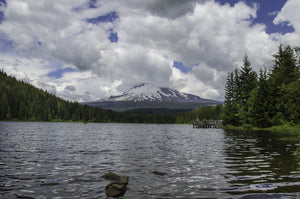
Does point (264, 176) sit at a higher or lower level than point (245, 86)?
lower

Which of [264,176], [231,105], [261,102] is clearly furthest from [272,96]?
[264,176]

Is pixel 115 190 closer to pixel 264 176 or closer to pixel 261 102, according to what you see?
pixel 264 176

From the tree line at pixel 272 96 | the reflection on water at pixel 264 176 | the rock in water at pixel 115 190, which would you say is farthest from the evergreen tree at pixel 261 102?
the rock in water at pixel 115 190

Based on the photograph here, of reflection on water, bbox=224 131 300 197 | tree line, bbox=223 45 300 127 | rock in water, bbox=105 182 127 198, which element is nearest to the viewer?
rock in water, bbox=105 182 127 198

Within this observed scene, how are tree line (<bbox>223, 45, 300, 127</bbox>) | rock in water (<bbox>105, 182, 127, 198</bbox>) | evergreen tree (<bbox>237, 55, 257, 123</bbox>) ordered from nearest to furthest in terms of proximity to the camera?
rock in water (<bbox>105, 182, 127, 198</bbox>) → tree line (<bbox>223, 45, 300, 127</bbox>) → evergreen tree (<bbox>237, 55, 257, 123</bbox>)

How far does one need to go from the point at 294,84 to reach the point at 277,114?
20186 millimetres

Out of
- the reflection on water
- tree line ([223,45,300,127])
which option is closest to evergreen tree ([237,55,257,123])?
tree line ([223,45,300,127])

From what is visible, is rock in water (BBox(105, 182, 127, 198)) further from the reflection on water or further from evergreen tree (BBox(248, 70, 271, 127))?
evergreen tree (BBox(248, 70, 271, 127))

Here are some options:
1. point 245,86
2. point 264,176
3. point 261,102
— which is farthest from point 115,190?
point 245,86

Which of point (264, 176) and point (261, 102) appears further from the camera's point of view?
point (261, 102)

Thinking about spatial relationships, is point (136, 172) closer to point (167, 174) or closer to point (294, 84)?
point (167, 174)

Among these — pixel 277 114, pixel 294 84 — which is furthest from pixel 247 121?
pixel 294 84

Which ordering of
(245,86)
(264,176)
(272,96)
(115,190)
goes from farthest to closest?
(245,86)
(272,96)
(264,176)
(115,190)

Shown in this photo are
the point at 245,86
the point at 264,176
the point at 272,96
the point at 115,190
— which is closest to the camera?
the point at 115,190
